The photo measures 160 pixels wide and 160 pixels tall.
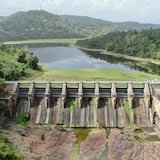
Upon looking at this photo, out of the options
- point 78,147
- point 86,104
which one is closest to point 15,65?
point 86,104

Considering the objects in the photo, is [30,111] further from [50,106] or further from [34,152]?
[34,152]

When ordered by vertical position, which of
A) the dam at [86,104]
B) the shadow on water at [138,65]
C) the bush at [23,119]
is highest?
the shadow on water at [138,65]

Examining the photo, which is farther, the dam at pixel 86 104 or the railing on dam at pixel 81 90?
the railing on dam at pixel 81 90

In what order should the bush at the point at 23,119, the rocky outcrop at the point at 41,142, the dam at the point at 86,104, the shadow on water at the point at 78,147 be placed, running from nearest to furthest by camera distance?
1. the rocky outcrop at the point at 41,142
2. the shadow on water at the point at 78,147
3. the bush at the point at 23,119
4. the dam at the point at 86,104

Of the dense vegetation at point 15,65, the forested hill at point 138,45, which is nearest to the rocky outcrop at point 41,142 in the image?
the dense vegetation at point 15,65

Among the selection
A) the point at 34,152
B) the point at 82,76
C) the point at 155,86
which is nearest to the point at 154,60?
the point at 82,76

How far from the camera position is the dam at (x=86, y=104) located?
173 ft

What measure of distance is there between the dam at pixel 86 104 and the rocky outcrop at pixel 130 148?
16.2 feet

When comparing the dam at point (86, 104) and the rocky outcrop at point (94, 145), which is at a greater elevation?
the dam at point (86, 104)

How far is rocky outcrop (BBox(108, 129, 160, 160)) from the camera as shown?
138ft

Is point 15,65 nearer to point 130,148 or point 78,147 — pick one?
point 78,147

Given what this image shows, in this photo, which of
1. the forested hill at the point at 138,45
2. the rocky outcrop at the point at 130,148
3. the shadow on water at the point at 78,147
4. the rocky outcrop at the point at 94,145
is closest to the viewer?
the rocky outcrop at the point at 130,148

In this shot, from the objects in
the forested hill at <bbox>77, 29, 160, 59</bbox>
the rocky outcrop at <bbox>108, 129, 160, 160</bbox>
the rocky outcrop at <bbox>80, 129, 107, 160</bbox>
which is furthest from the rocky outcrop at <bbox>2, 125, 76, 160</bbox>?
the forested hill at <bbox>77, 29, 160, 59</bbox>

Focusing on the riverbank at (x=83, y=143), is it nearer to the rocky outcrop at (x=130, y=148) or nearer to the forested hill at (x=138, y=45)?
the rocky outcrop at (x=130, y=148)
